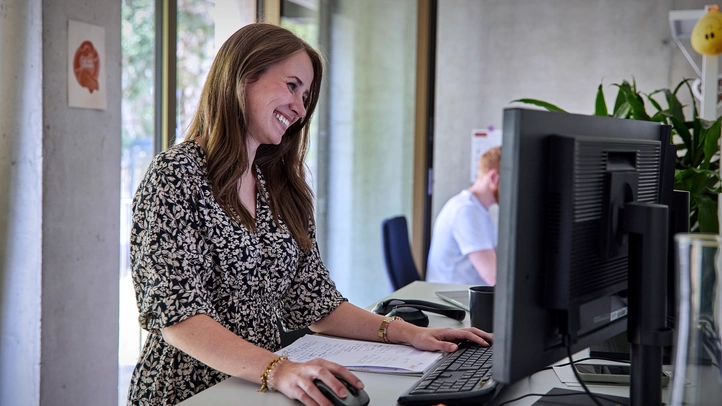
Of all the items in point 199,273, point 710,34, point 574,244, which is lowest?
point 199,273

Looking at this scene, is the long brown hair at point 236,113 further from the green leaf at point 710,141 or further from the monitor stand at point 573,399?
the green leaf at point 710,141

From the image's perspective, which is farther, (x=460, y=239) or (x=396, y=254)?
(x=460, y=239)

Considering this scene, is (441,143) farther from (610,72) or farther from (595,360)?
(595,360)

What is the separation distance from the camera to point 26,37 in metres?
2.27

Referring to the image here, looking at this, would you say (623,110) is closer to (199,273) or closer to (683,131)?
(683,131)

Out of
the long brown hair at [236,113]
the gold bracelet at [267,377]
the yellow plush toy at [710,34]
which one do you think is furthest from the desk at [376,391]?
the yellow plush toy at [710,34]

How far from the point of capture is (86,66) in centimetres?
242

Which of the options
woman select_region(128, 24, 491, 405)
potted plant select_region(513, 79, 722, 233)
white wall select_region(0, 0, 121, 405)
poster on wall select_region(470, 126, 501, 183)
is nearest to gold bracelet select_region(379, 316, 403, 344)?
woman select_region(128, 24, 491, 405)

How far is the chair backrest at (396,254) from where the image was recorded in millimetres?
3136

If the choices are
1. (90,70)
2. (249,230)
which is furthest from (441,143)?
(249,230)

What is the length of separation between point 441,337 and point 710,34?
7.72 ft

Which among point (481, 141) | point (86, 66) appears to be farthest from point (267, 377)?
point (481, 141)

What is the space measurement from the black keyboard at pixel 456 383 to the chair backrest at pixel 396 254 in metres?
1.75

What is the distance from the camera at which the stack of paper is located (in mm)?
1337
